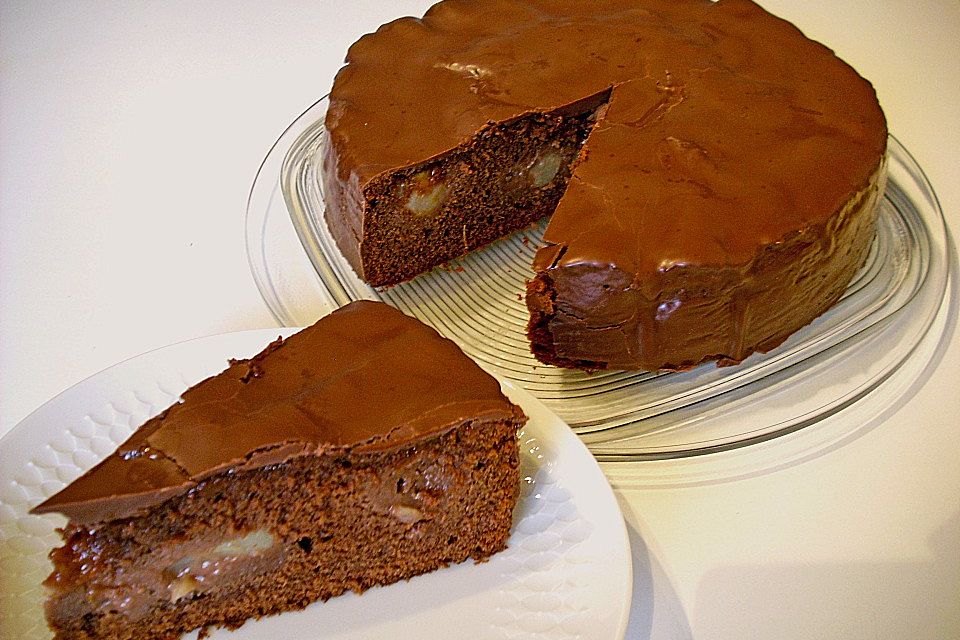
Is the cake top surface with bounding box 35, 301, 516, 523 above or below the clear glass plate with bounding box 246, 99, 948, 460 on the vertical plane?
above

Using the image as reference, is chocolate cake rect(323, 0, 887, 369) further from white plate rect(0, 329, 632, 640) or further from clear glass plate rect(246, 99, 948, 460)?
white plate rect(0, 329, 632, 640)

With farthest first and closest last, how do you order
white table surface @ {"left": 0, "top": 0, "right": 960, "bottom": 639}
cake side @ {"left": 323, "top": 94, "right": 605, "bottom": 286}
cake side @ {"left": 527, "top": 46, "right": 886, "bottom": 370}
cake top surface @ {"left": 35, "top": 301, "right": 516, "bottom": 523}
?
cake side @ {"left": 323, "top": 94, "right": 605, "bottom": 286}, cake side @ {"left": 527, "top": 46, "right": 886, "bottom": 370}, white table surface @ {"left": 0, "top": 0, "right": 960, "bottom": 639}, cake top surface @ {"left": 35, "top": 301, "right": 516, "bottom": 523}

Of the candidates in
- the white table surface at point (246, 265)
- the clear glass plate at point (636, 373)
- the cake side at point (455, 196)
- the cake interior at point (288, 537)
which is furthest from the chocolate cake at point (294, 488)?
the cake side at point (455, 196)

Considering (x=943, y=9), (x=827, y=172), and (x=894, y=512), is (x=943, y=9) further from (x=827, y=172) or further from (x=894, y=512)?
(x=894, y=512)

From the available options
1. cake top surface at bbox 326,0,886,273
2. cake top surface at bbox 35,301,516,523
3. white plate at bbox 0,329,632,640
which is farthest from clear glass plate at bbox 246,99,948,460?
cake top surface at bbox 35,301,516,523

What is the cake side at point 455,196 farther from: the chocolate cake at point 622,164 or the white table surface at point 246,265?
the white table surface at point 246,265

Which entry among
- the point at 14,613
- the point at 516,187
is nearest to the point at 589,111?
the point at 516,187
